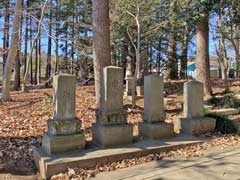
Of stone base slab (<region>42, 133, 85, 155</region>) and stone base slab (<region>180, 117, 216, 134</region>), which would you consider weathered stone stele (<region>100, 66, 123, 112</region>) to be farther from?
stone base slab (<region>180, 117, 216, 134</region>)

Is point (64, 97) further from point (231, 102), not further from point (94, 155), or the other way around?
point (231, 102)

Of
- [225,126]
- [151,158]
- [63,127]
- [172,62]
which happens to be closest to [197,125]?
[225,126]

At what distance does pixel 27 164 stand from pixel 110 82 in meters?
1.88

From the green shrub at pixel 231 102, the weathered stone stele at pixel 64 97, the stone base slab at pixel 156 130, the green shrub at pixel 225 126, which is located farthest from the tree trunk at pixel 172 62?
the weathered stone stele at pixel 64 97

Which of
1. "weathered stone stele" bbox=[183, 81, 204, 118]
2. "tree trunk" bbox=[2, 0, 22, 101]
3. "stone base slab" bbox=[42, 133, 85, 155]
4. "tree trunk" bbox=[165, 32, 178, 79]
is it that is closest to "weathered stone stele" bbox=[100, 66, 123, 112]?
"stone base slab" bbox=[42, 133, 85, 155]

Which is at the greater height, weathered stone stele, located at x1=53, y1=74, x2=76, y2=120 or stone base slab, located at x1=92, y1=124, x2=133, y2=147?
weathered stone stele, located at x1=53, y1=74, x2=76, y2=120

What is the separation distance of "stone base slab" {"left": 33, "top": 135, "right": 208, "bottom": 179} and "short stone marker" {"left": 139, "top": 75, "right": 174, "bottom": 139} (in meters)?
0.23

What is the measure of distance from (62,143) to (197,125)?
108 inches

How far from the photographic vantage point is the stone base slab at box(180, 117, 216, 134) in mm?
5383

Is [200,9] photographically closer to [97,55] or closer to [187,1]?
[187,1]

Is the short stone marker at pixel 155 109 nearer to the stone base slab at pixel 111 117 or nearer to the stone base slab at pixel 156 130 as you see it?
the stone base slab at pixel 156 130

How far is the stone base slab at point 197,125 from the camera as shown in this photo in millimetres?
5383

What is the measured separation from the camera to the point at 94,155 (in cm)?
400

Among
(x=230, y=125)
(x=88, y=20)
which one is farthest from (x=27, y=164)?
(x=88, y=20)
